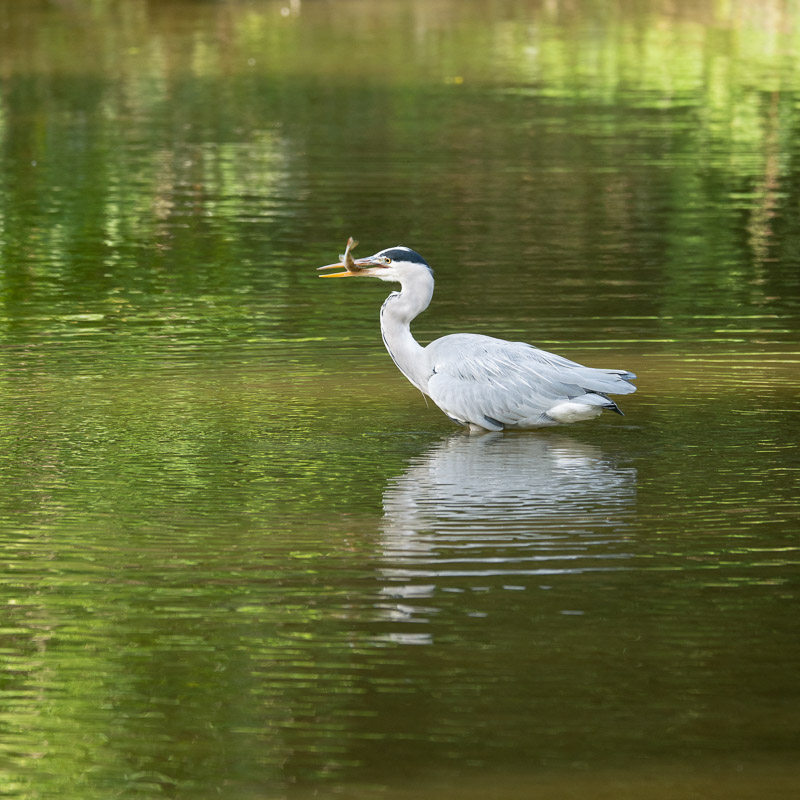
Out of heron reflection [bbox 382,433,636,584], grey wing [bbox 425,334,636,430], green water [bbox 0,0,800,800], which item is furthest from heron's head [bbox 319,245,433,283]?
heron reflection [bbox 382,433,636,584]

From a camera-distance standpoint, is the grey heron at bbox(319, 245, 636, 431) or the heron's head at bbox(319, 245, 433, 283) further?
the heron's head at bbox(319, 245, 433, 283)

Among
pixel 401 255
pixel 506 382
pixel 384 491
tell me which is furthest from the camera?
pixel 401 255

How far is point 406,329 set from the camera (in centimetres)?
988

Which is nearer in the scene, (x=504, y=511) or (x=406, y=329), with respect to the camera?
(x=504, y=511)

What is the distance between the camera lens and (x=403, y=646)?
6246mm

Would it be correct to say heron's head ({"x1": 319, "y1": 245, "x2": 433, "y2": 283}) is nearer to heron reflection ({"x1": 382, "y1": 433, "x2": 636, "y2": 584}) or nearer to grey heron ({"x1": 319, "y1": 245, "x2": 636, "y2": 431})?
grey heron ({"x1": 319, "y1": 245, "x2": 636, "y2": 431})

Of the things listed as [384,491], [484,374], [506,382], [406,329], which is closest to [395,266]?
[406,329]

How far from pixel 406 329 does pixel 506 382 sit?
758 millimetres

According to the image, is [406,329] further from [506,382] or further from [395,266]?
[506,382]

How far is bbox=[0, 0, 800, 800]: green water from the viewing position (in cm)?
554

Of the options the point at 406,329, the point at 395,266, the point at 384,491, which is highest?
the point at 395,266

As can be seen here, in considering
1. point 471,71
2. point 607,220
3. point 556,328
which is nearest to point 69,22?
point 471,71

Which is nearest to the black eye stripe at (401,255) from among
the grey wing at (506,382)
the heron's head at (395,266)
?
the heron's head at (395,266)

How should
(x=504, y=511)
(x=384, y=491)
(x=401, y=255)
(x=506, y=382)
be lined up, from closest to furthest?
1. (x=504, y=511)
2. (x=384, y=491)
3. (x=506, y=382)
4. (x=401, y=255)
